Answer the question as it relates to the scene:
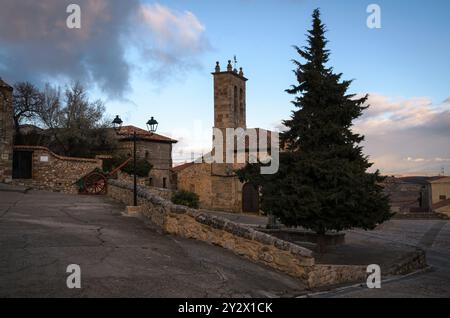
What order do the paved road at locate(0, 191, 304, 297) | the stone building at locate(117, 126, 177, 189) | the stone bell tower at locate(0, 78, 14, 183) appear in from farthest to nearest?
1. the stone building at locate(117, 126, 177, 189)
2. the stone bell tower at locate(0, 78, 14, 183)
3. the paved road at locate(0, 191, 304, 297)

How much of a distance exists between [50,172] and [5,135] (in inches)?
123

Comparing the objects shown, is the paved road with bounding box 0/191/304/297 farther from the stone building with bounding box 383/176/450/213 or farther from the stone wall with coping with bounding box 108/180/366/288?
the stone building with bounding box 383/176/450/213

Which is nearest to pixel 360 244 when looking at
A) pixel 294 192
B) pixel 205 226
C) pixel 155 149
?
pixel 294 192

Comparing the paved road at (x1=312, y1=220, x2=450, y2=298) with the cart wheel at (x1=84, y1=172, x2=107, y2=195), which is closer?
the paved road at (x1=312, y1=220, x2=450, y2=298)

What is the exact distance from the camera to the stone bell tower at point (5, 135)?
2266 cm

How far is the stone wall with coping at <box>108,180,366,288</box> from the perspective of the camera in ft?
27.2

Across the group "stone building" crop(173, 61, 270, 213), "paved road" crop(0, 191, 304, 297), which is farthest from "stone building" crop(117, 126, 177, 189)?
"paved road" crop(0, 191, 304, 297)

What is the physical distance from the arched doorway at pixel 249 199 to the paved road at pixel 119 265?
68.5ft

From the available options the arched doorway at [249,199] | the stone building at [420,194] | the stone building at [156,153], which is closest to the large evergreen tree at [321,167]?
the arched doorway at [249,199]

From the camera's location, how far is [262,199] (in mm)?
14859

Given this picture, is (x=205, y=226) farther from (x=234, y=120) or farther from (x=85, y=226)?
(x=234, y=120)

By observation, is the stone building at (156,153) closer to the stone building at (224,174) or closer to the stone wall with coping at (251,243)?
the stone building at (224,174)

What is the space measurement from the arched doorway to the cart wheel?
1273cm
